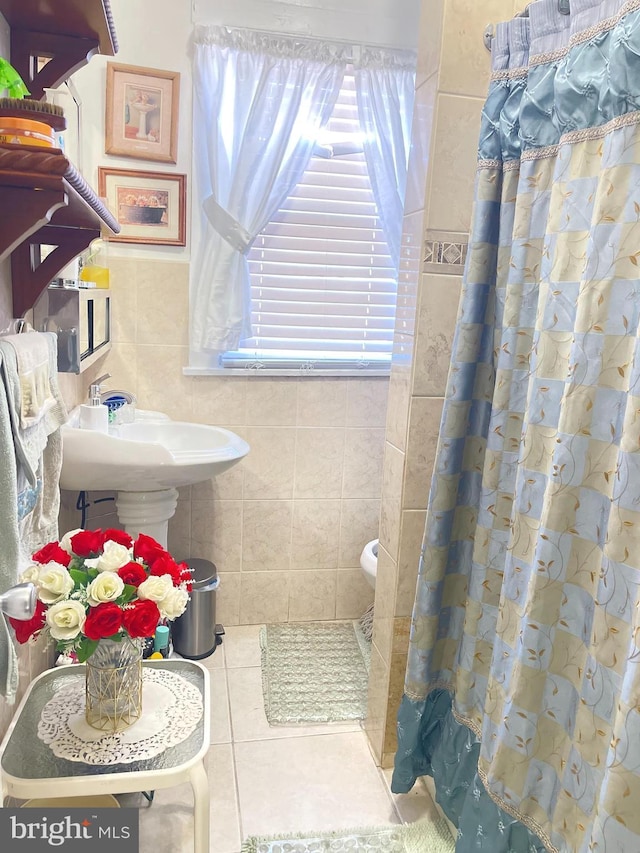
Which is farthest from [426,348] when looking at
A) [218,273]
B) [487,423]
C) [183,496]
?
[183,496]

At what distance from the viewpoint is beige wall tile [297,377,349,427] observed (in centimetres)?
267

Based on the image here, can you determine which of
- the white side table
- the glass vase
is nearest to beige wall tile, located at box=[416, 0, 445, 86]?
the glass vase

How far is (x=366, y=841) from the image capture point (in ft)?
5.55

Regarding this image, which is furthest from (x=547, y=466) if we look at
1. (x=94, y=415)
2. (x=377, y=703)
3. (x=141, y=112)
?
(x=141, y=112)

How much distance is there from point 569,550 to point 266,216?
178 cm

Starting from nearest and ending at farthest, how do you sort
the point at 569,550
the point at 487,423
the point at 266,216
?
the point at 569,550, the point at 487,423, the point at 266,216

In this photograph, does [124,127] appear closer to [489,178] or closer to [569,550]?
[489,178]

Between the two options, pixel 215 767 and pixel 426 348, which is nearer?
pixel 426 348

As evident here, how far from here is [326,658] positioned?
257 centimetres

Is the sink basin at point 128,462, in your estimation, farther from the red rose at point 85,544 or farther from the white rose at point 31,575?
the white rose at point 31,575

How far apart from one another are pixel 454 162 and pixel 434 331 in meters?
0.43

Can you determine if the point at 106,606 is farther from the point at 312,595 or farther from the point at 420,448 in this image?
the point at 312,595

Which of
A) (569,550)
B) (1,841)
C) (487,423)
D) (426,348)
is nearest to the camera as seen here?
(1,841)

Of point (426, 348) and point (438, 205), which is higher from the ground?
point (438, 205)
